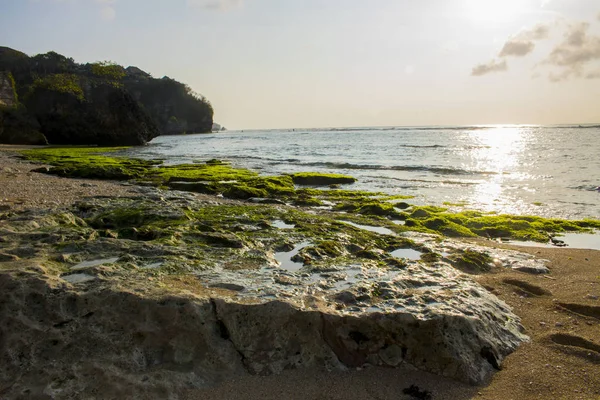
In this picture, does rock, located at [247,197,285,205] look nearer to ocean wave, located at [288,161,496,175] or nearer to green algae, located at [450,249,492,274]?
green algae, located at [450,249,492,274]

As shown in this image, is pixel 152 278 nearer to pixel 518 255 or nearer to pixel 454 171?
pixel 518 255

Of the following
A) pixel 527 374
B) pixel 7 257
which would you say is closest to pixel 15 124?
pixel 7 257

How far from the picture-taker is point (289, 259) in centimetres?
587

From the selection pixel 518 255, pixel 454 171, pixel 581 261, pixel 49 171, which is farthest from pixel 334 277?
pixel 454 171

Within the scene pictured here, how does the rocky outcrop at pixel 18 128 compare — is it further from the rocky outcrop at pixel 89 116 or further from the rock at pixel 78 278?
the rock at pixel 78 278

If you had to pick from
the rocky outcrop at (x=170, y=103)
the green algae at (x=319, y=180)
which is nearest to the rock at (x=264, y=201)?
the green algae at (x=319, y=180)

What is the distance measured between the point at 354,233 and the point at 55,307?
5141mm

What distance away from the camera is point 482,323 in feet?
13.1

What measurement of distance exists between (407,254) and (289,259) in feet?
7.03

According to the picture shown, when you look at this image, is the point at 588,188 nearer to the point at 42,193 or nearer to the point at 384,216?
the point at 384,216

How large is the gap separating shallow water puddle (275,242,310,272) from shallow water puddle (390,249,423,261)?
1459 mm

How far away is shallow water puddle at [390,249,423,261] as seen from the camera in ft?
21.8

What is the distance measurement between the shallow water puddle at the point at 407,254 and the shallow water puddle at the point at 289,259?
1.46 m

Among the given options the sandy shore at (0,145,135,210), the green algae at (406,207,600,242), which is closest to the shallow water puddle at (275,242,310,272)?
the green algae at (406,207,600,242)
